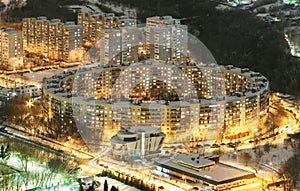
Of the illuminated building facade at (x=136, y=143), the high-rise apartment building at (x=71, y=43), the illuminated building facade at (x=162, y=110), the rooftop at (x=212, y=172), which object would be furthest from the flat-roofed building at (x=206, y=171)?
the high-rise apartment building at (x=71, y=43)

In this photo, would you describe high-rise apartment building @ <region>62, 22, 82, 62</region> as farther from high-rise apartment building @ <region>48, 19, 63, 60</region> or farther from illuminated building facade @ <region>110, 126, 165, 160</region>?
illuminated building facade @ <region>110, 126, 165, 160</region>

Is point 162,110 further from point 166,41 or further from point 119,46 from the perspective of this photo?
point 166,41

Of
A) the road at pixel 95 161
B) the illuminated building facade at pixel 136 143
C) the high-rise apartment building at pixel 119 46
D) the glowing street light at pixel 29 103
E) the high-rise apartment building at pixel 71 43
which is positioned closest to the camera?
the road at pixel 95 161

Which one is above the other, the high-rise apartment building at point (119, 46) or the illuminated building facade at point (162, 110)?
the high-rise apartment building at point (119, 46)

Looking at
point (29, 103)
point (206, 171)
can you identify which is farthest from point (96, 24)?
point (206, 171)

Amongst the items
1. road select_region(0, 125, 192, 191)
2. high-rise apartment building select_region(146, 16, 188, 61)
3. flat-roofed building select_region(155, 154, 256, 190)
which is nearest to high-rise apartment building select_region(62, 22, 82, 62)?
high-rise apartment building select_region(146, 16, 188, 61)

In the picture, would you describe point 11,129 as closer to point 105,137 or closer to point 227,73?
point 105,137

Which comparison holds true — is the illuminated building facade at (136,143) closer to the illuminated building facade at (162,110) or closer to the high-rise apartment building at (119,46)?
the illuminated building facade at (162,110)
